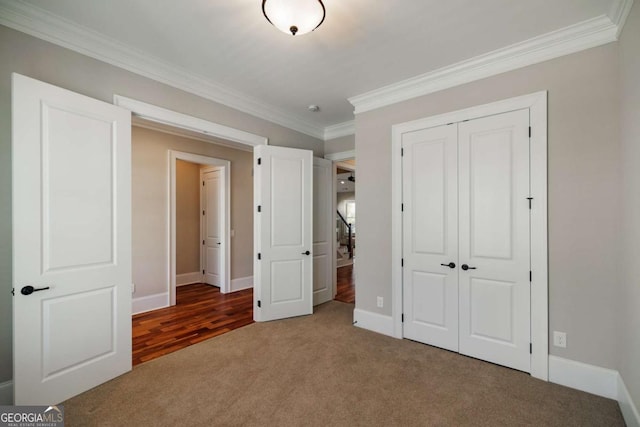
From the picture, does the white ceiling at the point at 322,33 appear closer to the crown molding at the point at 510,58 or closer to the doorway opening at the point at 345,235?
the crown molding at the point at 510,58

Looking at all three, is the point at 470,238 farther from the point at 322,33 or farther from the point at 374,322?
the point at 322,33

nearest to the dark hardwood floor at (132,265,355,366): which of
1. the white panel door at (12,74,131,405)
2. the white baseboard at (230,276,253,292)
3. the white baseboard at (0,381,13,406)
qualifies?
the white baseboard at (230,276,253,292)

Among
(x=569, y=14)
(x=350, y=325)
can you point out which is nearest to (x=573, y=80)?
(x=569, y=14)

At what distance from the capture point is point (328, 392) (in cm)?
211

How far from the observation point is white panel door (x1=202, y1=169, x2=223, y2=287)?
5.31 meters

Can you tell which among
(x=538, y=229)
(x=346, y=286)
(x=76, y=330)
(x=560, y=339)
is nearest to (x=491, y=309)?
(x=560, y=339)

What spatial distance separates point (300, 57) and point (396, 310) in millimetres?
2818

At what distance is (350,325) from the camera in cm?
345

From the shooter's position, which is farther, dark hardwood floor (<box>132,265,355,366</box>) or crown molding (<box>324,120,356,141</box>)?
crown molding (<box>324,120,356,141</box>)

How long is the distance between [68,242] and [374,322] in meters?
3.03

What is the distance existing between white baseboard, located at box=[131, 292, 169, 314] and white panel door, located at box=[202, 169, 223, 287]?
1178 millimetres

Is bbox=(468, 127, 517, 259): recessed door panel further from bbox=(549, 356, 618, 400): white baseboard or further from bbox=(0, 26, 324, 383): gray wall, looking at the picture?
bbox=(0, 26, 324, 383): gray wall

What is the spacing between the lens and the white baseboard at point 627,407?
1652 millimetres

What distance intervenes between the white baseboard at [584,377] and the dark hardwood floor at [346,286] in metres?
2.58
